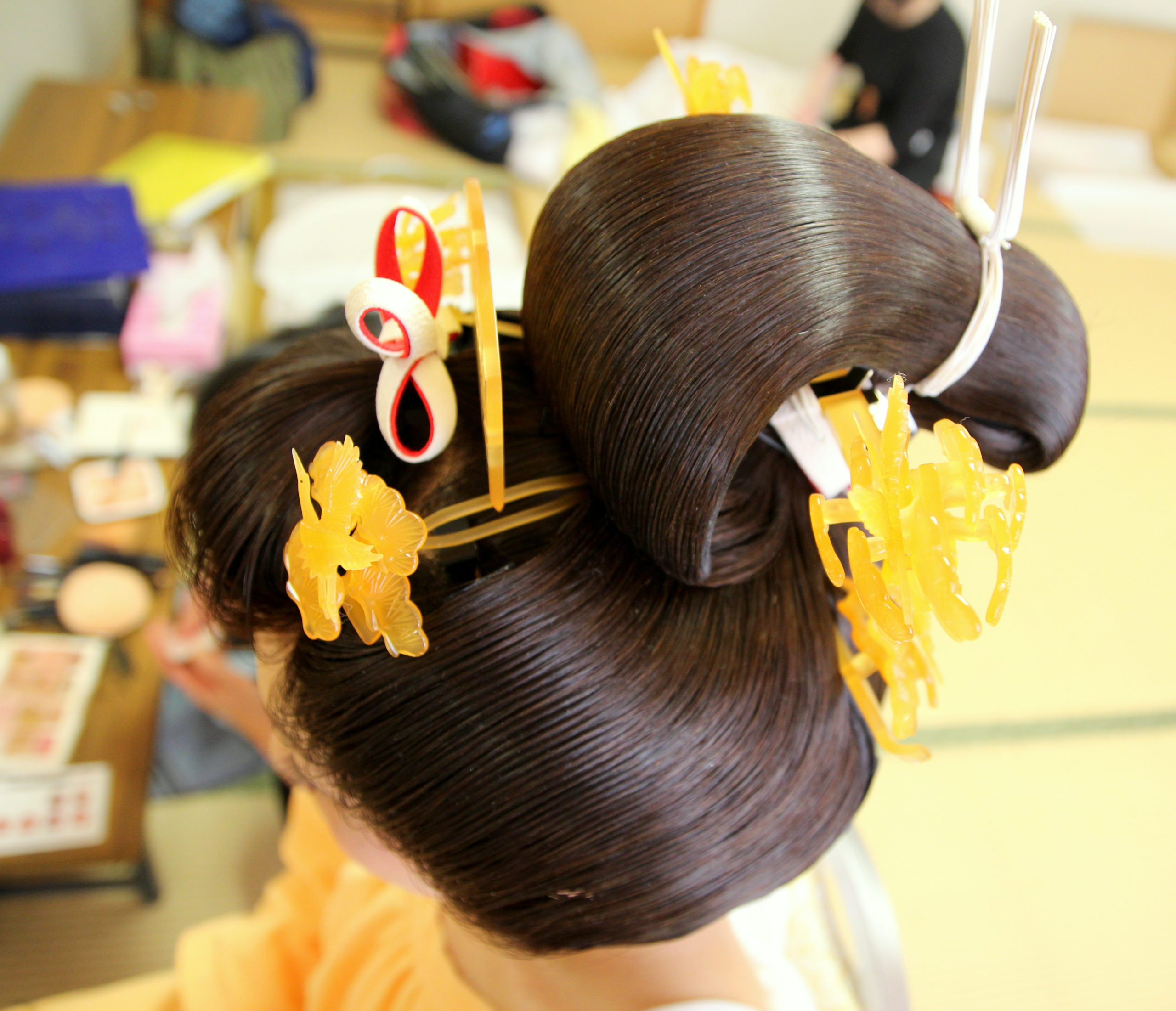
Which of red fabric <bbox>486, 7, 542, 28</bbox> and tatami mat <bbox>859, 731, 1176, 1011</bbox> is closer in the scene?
tatami mat <bbox>859, 731, 1176, 1011</bbox>

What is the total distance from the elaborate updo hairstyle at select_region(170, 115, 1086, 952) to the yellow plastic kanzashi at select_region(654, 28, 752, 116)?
14 cm

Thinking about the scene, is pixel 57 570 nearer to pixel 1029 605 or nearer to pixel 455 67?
pixel 1029 605

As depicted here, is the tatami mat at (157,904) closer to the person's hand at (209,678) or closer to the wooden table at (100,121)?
the person's hand at (209,678)

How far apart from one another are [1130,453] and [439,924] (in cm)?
74

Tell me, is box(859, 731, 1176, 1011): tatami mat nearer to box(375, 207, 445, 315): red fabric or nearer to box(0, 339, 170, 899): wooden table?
box(375, 207, 445, 315): red fabric

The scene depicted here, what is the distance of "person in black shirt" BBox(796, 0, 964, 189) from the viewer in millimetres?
2023

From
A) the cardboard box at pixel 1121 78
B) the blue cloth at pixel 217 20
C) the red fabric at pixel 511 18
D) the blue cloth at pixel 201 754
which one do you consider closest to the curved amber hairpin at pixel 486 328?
the blue cloth at pixel 201 754

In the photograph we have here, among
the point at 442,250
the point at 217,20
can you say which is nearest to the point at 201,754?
the point at 442,250

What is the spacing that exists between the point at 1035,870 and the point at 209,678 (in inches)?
40.4

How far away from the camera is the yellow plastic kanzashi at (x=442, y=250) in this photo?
50 centimetres

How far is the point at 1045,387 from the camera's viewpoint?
439 millimetres

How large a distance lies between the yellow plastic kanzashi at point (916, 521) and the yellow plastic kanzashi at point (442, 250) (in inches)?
10.0

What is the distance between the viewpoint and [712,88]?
53 centimetres

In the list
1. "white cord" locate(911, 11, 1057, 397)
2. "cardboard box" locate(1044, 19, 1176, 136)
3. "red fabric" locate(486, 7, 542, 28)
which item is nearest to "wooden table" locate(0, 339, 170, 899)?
"white cord" locate(911, 11, 1057, 397)
